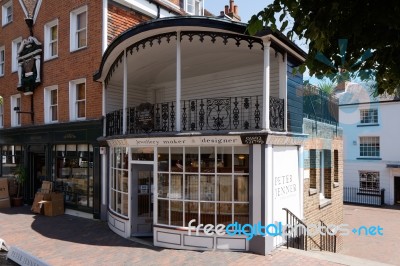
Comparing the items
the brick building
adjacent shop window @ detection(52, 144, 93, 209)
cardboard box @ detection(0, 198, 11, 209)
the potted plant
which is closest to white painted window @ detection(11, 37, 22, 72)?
the brick building

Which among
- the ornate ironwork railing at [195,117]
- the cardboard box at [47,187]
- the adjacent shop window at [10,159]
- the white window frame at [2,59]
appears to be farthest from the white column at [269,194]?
the white window frame at [2,59]

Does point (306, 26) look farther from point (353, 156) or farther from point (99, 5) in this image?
point (353, 156)

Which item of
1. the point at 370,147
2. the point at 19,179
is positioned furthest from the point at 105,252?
the point at 370,147

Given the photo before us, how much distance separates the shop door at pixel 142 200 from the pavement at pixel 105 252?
668 mm

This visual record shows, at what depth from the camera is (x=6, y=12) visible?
1945 cm

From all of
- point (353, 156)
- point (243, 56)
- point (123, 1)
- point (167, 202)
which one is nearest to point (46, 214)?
point (167, 202)

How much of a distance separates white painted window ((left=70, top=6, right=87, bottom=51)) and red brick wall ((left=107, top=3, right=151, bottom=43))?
168 centimetres

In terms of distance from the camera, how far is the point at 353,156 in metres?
25.5

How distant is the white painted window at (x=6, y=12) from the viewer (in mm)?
19156

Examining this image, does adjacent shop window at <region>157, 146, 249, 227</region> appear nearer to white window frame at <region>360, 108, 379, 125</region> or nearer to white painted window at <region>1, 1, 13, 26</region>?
white painted window at <region>1, 1, 13, 26</region>

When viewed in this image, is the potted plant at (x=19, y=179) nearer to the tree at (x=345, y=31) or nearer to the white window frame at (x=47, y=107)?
the white window frame at (x=47, y=107)

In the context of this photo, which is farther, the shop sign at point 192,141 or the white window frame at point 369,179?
the white window frame at point 369,179

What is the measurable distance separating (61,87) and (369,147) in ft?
71.0

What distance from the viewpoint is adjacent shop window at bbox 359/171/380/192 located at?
2437cm
